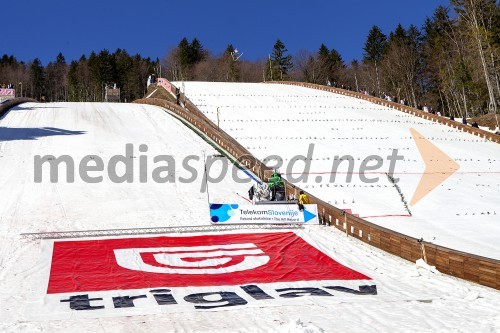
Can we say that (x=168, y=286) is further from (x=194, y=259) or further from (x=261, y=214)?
(x=261, y=214)

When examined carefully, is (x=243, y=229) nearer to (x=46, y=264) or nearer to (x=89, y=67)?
(x=46, y=264)

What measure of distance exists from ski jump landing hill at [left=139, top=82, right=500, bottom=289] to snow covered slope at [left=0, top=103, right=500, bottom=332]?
20.7 inches

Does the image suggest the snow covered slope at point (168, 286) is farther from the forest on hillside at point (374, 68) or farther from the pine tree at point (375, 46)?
the pine tree at point (375, 46)

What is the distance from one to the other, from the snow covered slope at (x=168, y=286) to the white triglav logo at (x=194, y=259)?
1.32m

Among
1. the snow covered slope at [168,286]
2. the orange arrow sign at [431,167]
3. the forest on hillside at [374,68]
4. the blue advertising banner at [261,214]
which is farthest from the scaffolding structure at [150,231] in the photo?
the forest on hillside at [374,68]

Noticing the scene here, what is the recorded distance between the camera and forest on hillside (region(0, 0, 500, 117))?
159 feet

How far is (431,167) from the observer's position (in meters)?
25.0

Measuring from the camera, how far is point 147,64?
395 feet

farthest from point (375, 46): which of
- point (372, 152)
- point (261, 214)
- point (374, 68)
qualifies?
point (261, 214)

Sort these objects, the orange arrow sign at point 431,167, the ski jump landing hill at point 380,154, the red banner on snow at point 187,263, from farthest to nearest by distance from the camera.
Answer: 1. the orange arrow sign at point 431,167
2. the ski jump landing hill at point 380,154
3. the red banner on snow at point 187,263

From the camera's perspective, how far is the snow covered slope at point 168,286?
7715 mm

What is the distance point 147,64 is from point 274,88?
7183cm

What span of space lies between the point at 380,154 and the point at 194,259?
17674 mm

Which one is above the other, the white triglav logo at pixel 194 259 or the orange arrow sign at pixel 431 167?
the orange arrow sign at pixel 431 167
